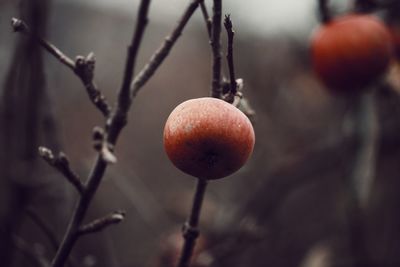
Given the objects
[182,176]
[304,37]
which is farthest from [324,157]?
[182,176]

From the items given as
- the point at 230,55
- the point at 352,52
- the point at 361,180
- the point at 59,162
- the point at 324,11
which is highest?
the point at 324,11

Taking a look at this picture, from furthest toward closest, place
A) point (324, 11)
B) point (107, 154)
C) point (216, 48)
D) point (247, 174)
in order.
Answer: point (247, 174) → point (324, 11) → point (216, 48) → point (107, 154)

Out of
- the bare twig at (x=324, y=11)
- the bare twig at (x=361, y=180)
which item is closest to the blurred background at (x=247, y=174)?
the bare twig at (x=361, y=180)

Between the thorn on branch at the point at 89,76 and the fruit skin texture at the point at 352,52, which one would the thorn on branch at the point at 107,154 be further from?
the fruit skin texture at the point at 352,52

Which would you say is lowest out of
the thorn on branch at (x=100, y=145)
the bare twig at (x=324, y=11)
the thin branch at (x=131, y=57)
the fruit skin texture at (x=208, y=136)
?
the thorn on branch at (x=100, y=145)

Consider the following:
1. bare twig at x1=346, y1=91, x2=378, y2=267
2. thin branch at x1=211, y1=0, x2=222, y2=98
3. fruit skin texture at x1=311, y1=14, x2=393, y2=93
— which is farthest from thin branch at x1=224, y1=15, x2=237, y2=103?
fruit skin texture at x1=311, y1=14, x2=393, y2=93

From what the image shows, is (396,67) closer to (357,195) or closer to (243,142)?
(357,195)

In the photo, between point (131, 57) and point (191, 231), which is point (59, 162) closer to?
point (131, 57)

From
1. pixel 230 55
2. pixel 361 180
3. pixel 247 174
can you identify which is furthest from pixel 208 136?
pixel 247 174
